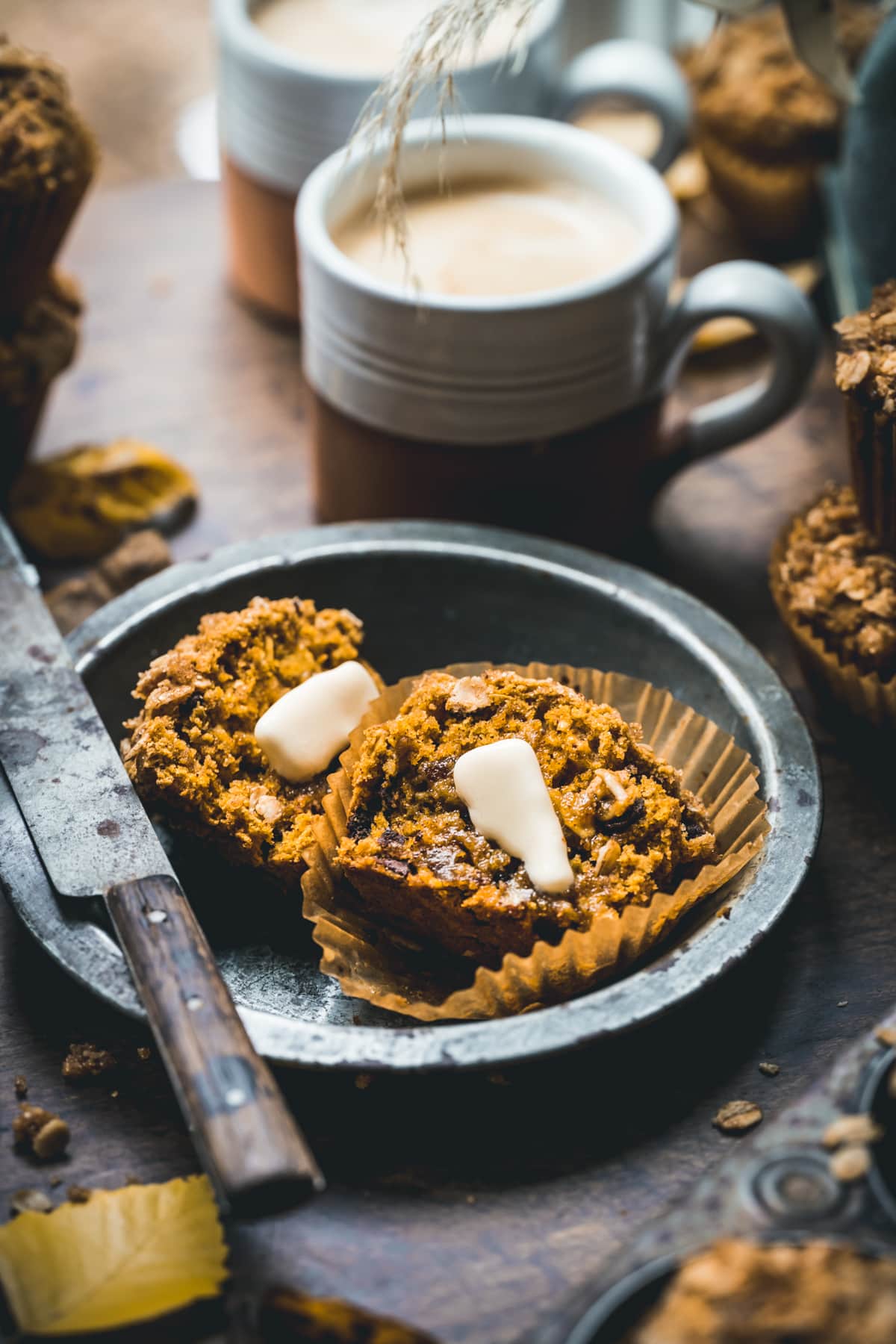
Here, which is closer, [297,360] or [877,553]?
[877,553]

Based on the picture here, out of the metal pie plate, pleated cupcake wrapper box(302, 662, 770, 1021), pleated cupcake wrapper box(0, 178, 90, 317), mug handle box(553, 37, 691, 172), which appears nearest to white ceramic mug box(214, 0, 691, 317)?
mug handle box(553, 37, 691, 172)

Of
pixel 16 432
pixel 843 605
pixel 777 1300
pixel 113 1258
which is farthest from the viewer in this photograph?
pixel 16 432

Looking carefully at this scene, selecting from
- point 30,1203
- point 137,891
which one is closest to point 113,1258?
point 30,1203

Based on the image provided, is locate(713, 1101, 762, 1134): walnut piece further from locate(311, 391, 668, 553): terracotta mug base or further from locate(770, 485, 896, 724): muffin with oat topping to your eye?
locate(311, 391, 668, 553): terracotta mug base

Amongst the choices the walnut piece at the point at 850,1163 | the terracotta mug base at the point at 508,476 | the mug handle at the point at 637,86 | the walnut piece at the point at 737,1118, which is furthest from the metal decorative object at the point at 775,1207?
the mug handle at the point at 637,86

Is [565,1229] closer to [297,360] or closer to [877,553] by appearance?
[877,553]

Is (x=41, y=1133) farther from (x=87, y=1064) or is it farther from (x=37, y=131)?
(x=37, y=131)

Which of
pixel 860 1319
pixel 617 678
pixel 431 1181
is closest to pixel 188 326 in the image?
pixel 617 678
